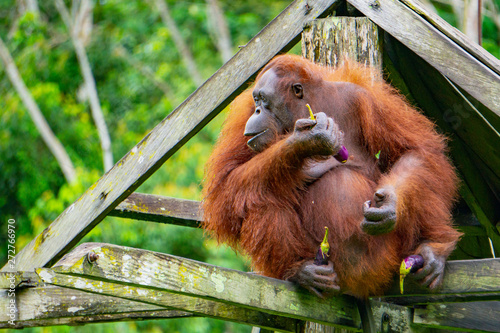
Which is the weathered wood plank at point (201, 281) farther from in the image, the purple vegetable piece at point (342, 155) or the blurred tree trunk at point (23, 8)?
the blurred tree trunk at point (23, 8)

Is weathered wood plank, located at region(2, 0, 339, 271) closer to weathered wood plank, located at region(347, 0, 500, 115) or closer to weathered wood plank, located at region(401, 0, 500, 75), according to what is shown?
weathered wood plank, located at region(347, 0, 500, 115)

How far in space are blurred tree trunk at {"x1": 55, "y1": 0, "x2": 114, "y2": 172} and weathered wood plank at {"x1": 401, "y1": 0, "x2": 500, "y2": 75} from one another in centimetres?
777

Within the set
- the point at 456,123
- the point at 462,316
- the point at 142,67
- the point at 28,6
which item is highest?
the point at 28,6

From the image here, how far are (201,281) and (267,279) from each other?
324mm

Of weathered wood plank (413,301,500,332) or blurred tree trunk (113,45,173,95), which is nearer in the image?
weathered wood plank (413,301,500,332)

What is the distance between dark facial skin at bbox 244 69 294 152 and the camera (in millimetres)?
2982

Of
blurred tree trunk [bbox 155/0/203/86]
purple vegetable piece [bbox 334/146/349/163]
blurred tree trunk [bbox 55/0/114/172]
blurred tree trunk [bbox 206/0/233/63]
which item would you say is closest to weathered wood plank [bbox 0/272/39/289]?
purple vegetable piece [bbox 334/146/349/163]

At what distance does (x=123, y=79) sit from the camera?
42.4 feet

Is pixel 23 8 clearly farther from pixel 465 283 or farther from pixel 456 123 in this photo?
pixel 465 283

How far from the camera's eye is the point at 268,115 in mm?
3051

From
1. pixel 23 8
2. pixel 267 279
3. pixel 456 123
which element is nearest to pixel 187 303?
pixel 267 279

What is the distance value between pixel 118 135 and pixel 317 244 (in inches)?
351

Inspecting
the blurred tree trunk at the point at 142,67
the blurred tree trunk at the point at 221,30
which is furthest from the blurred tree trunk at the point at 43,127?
the blurred tree trunk at the point at 221,30

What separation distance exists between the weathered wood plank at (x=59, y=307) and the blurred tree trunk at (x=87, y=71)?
6916 mm
